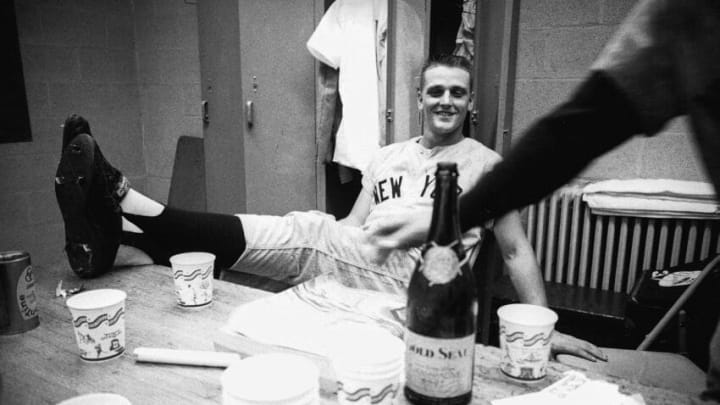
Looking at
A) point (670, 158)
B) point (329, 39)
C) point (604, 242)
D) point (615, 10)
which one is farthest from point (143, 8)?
point (670, 158)

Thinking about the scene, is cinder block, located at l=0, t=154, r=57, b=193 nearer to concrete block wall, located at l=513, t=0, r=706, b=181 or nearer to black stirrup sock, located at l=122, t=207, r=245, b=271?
black stirrup sock, located at l=122, t=207, r=245, b=271

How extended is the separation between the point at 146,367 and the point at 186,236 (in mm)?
694

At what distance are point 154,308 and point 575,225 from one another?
2015 mm

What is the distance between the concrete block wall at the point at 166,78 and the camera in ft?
11.4

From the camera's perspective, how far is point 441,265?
2.42 ft

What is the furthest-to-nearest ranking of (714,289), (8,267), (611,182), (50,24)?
(50,24) < (611,182) < (714,289) < (8,267)

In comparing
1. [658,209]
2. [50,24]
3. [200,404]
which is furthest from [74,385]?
[50,24]

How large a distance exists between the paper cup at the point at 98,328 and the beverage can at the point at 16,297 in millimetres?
176

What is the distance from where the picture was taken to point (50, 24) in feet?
10.3

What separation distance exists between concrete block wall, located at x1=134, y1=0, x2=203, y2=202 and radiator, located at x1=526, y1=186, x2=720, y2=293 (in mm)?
2281

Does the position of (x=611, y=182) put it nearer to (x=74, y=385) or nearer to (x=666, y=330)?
(x=666, y=330)

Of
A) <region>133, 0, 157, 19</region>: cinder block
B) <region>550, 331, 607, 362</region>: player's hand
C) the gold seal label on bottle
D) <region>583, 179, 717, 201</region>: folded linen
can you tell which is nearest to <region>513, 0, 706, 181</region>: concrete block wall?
<region>583, 179, 717, 201</region>: folded linen

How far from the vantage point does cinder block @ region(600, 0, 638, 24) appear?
242cm

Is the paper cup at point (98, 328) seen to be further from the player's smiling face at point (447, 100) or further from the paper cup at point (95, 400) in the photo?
the player's smiling face at point (447, 100)
